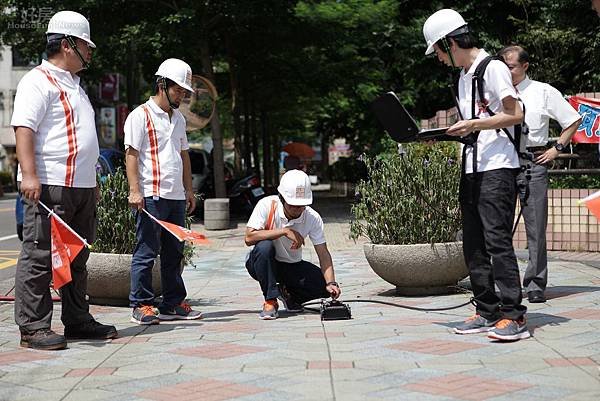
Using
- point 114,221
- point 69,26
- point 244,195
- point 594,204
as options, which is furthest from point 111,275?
point 244,195

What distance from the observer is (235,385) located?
15.0 feet

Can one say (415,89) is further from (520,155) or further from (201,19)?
(520,155)

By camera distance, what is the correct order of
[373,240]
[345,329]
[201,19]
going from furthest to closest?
[201,19] < [373,240] < [345,329]

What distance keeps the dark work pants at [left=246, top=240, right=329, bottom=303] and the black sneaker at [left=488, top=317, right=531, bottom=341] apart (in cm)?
171

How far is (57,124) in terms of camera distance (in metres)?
5.90

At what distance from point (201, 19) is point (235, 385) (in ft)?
59.7

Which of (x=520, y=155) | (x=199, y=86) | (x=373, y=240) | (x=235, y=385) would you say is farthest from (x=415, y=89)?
(x=235, y=385)

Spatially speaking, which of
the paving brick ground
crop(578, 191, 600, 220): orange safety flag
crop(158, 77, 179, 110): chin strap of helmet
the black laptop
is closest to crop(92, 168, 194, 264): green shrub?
the paving brick ground

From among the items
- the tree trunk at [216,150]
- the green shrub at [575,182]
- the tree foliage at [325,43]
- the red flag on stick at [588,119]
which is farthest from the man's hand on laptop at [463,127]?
the tree trunk at [216,150]

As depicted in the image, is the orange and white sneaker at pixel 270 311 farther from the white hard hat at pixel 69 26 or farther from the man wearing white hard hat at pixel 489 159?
the white hard hat at pixel 69 26

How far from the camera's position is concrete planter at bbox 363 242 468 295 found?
24.9 ft

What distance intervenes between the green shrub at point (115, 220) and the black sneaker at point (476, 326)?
260 centimetres

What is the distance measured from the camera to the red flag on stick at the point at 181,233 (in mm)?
6395

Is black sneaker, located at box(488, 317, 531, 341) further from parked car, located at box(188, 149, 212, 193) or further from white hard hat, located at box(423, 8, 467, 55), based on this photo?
parked car, located at box(188, 149, 212, 193)
